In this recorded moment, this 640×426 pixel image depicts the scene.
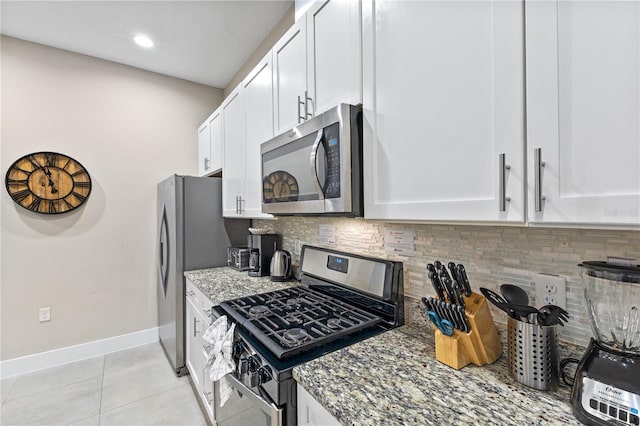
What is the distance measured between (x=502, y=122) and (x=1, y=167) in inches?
143

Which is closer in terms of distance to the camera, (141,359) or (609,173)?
(609,173)

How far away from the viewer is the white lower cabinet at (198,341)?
71.1 inches

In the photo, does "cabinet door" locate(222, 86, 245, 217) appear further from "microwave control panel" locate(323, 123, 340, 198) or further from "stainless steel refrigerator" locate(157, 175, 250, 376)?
"microwave control panel" locate(323, 123, 340, 198)

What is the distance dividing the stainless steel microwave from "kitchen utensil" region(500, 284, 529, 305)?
541 mm

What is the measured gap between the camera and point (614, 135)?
0.56m

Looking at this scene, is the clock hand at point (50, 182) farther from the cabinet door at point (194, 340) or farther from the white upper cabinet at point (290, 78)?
the white upper cabinet at point (290, 78)

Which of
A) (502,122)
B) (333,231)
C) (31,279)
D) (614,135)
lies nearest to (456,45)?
(502,122)

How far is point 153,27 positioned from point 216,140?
0.99 m

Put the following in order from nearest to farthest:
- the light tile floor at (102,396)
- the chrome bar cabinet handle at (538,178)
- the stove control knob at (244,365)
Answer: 1. the chrome bar cabinet handle at (538,178)
2. the stove control knob at (244,365)
3. the light tile floor at (102,396)

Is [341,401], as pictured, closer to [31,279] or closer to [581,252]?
[581,252]

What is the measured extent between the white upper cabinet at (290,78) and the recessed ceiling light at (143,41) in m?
1.64

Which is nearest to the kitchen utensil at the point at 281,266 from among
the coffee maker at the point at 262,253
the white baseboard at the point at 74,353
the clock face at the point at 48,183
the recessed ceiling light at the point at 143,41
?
the coffee maker at the point at 262,253

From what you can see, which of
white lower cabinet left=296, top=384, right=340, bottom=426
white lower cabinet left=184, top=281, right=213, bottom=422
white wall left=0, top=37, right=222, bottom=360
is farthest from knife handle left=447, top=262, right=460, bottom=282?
white wall left=0, top=37, right=222, bottom=360

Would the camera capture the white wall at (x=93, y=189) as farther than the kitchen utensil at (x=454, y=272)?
Yes
